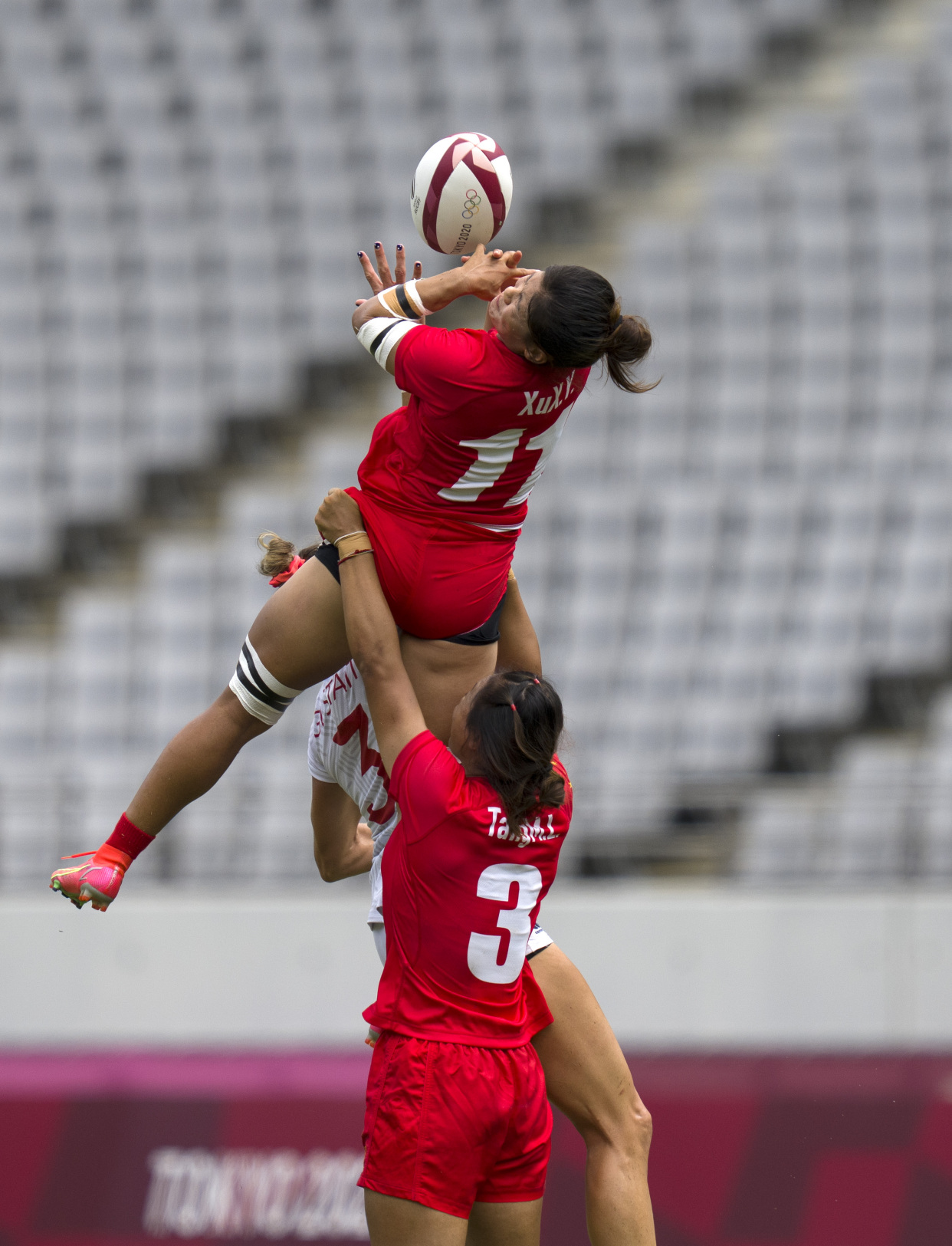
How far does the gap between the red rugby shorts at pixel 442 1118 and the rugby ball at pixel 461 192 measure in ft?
5.12

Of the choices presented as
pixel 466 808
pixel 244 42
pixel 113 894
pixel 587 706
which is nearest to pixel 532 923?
pixel 466 808

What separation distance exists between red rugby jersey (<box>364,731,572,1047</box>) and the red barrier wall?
7.48 ft

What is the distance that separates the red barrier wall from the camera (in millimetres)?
4840

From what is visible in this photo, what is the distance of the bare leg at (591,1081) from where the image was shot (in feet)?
10.5

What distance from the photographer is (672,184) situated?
1025 cm

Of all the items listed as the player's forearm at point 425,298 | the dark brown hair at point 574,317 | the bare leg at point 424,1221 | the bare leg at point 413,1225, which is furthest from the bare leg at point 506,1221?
the player's forearm at point 425,298

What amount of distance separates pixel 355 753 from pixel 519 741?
0.67 m

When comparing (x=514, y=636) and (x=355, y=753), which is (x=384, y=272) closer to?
(x=514, y=636)

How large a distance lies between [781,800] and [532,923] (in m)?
4.24

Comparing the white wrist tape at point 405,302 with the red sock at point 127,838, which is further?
the red sock at point 127,838

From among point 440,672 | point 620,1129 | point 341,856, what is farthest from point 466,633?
point 620,1129

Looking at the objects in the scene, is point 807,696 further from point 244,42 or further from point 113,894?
point 244,42

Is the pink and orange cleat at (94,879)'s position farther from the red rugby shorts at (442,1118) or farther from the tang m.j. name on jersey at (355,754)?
the red rugby shorts at (442,1118)

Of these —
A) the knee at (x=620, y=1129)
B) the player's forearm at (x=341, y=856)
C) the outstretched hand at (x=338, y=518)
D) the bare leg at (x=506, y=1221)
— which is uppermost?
the outstretched hand at (x=338, y=518)
